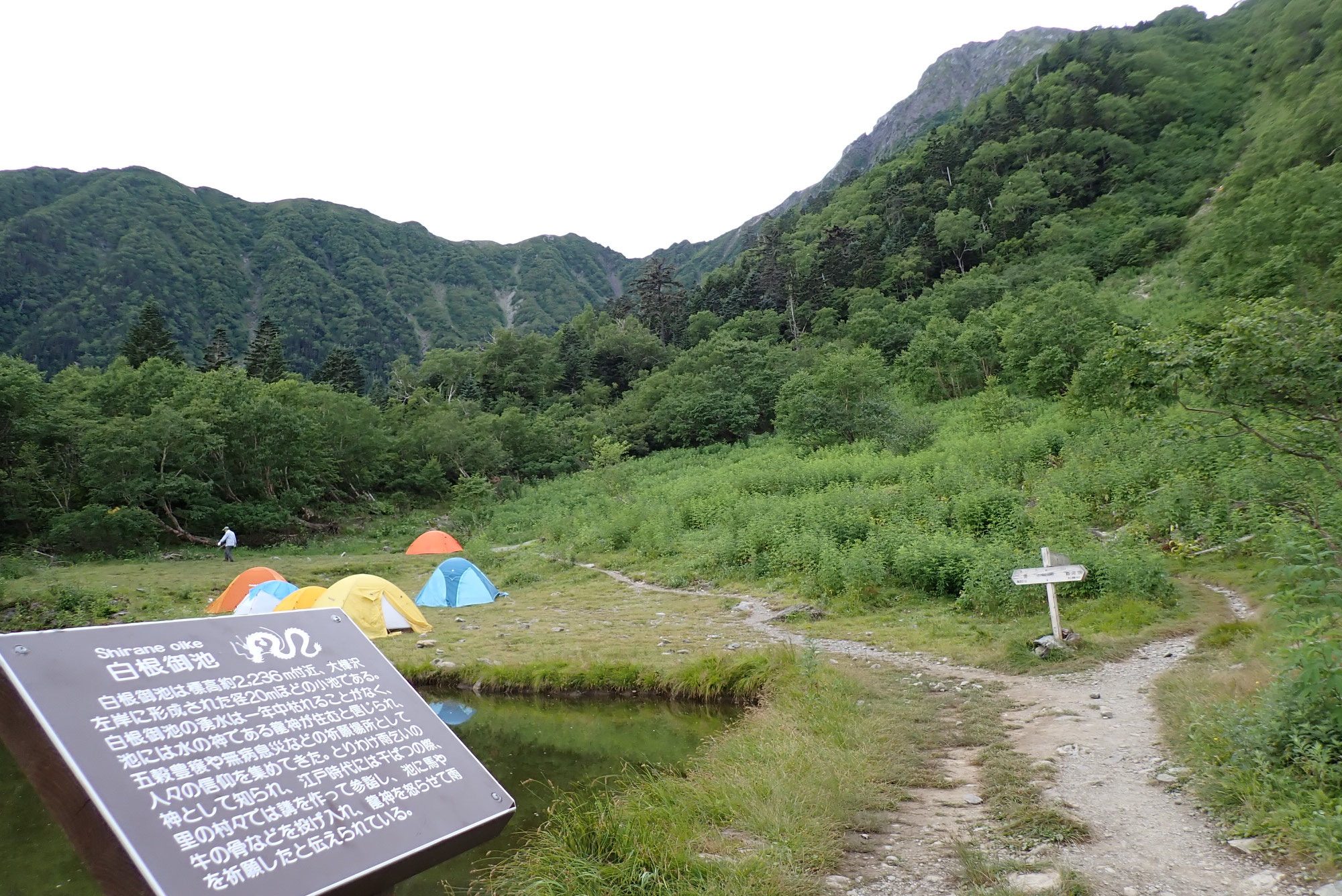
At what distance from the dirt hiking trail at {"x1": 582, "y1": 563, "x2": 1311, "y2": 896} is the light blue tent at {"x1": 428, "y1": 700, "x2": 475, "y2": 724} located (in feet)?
22.7

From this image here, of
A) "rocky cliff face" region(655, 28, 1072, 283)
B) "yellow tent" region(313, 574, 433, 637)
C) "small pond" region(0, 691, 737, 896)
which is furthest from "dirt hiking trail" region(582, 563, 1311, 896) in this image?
"rocky cliff face" region(655, 28, 1072, 283)

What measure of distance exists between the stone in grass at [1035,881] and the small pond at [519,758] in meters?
3.69

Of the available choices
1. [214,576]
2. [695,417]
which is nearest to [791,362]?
[695,417]

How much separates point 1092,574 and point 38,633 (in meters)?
13.1

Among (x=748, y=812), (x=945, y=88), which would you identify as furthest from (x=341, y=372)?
(x=945, y=88)

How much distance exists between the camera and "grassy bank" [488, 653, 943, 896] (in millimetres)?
4176

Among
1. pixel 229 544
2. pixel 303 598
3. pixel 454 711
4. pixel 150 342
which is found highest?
pixel 150 342

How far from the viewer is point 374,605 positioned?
14.7 meters

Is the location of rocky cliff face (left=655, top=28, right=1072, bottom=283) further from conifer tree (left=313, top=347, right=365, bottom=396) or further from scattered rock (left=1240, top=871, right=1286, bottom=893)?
scattered rock (left=1240, top=871, right=1286, bottom=893)

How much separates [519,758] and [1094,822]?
6.34 metres

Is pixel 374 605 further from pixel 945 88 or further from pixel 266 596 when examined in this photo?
pixel 945 88

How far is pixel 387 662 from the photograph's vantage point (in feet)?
12.3

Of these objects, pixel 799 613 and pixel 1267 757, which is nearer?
pixel 1267 757

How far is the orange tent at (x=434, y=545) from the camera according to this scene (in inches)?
1176
